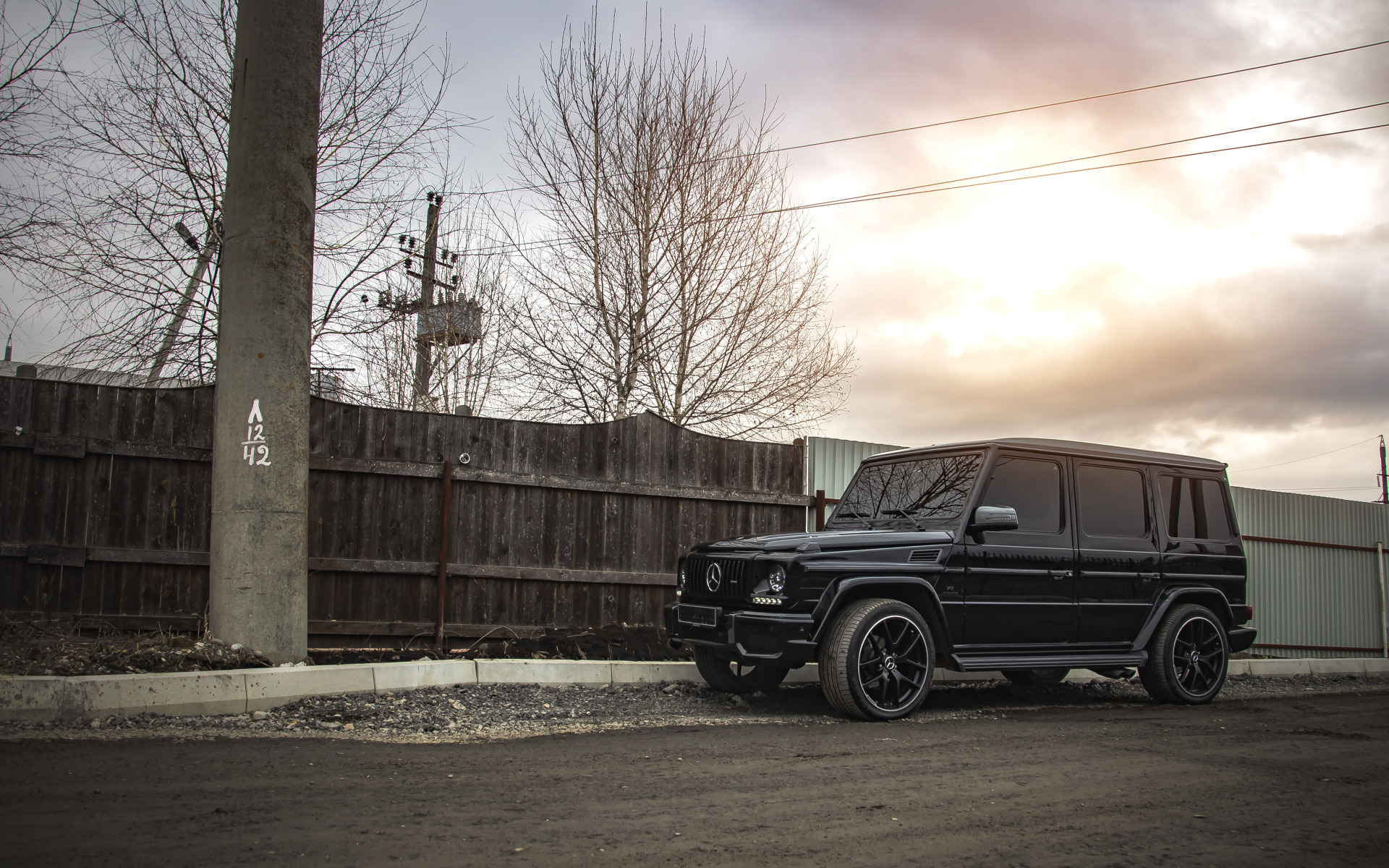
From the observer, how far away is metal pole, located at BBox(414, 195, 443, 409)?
13922mm

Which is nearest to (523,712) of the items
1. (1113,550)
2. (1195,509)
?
(1113,550)

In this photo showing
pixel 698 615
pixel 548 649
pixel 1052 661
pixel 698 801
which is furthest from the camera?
pixel 548 649

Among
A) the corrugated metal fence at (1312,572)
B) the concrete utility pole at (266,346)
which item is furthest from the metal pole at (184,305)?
the corrugated metal fence at (1312,572)

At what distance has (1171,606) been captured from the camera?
304 inches

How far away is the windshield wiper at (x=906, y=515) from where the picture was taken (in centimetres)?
689

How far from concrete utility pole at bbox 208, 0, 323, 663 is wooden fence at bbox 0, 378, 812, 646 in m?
1.29

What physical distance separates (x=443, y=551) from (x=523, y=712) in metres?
2.42

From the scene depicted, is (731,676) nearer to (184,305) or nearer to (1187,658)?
(1187,658)

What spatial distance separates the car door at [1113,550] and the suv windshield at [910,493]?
1.08 m

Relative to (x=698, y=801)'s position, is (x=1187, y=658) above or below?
above

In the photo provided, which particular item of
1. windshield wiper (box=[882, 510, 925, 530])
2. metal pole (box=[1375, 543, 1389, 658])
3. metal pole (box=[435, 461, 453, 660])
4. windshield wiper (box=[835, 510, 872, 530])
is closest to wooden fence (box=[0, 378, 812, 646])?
metal pole (box=[435, 461, 453, 660])

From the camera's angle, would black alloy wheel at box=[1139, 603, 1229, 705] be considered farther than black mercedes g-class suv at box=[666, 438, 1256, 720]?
Yes

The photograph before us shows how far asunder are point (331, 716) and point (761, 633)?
2.74 meters

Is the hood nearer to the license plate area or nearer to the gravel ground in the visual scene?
the license plate area
